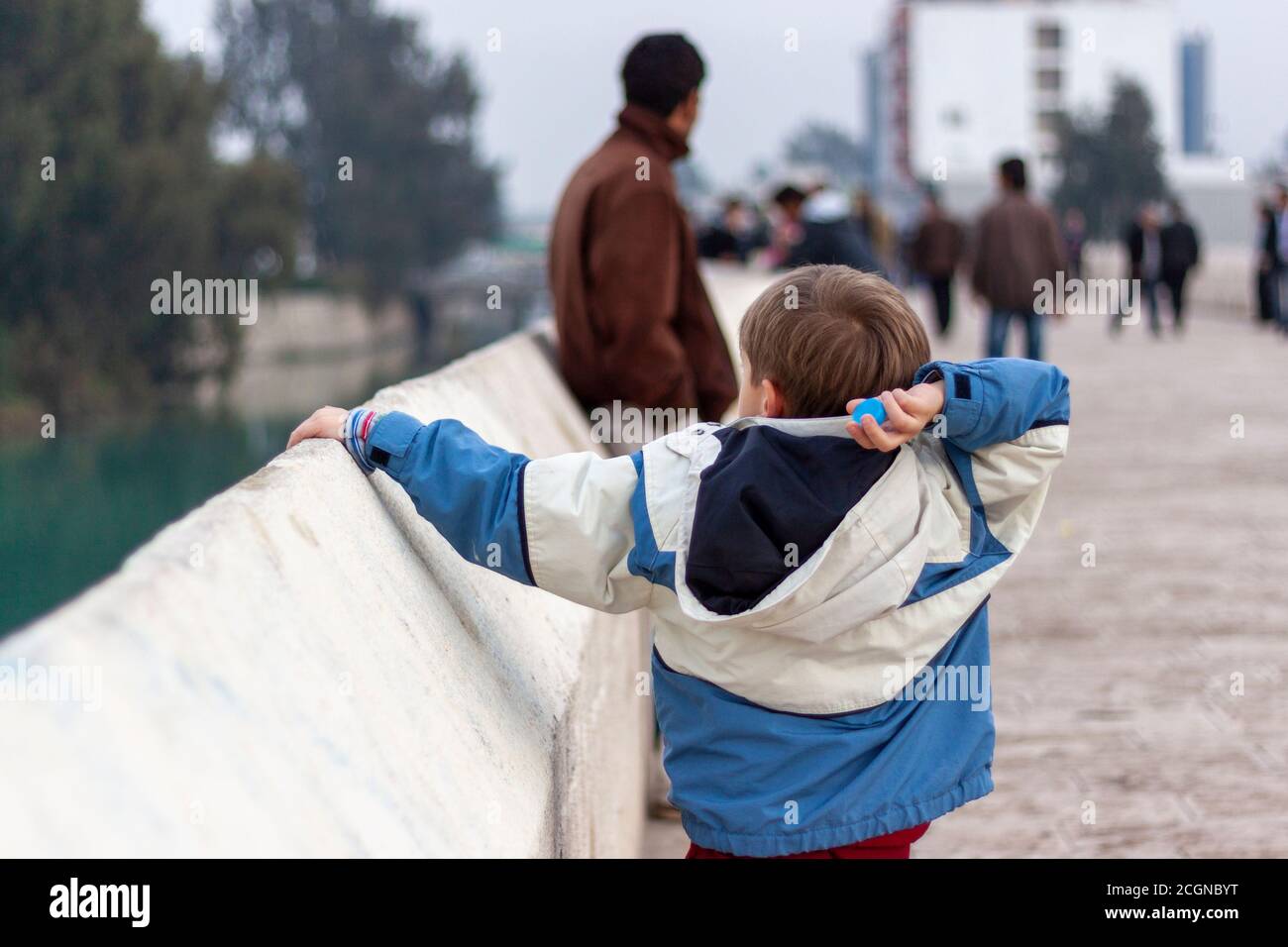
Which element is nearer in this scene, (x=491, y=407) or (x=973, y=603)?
(x=973, y=603)

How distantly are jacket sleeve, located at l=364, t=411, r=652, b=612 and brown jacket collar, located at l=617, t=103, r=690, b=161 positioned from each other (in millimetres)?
2287

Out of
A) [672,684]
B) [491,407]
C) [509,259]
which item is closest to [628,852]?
[491,407]

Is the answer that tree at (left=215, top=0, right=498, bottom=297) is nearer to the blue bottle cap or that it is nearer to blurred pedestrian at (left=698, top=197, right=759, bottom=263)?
blurred pedestrian at (left=698, top=197, right=759, bottom=263)

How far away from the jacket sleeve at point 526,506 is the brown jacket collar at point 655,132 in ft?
7.50

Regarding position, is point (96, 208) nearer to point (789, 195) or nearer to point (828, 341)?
point (789, 195)

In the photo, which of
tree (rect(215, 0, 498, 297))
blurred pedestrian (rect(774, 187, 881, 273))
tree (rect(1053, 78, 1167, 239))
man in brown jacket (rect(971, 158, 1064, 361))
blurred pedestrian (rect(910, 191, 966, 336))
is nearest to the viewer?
blurred pedestrian (rect(774, 187, 881, 273))

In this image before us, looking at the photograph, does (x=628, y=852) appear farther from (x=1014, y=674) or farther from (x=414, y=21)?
(x=414, y=21)

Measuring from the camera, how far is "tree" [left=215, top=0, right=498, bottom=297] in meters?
75.5

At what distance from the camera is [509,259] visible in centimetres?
8675

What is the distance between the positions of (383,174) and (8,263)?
3495 centimetres

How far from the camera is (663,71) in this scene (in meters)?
4.22
